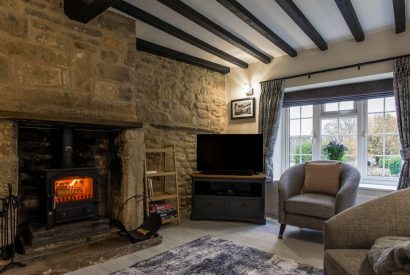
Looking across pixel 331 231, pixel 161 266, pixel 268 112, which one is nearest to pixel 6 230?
pixel 161 266

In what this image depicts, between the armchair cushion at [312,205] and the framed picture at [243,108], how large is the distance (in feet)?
5.59

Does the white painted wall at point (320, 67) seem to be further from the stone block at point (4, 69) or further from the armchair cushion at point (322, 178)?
the stone block at point (4, 69)

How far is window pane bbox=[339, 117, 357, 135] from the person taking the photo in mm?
3893

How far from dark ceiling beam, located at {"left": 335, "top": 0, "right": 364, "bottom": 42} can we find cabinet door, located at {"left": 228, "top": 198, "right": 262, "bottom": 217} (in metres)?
2.37

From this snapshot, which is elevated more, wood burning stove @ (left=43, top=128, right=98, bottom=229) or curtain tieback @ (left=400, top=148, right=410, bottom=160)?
curtain tieback @ (left=400, top=148, right=410, bottom=160)

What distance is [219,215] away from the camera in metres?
3.79

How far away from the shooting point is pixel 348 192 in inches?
110

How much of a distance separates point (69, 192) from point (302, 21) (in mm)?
2937

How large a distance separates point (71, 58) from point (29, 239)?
1644 millimetres

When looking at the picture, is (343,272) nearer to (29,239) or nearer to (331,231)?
(331,231)

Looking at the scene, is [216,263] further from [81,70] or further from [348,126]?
[348,126]

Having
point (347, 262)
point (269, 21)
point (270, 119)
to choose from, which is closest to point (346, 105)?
point (270, 119)

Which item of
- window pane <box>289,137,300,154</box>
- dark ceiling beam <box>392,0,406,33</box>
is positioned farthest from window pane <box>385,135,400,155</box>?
dark ceiling beam <box>392,0,406,33</box>

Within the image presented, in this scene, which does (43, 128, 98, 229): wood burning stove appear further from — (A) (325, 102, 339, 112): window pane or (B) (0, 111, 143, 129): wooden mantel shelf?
(A) (325, 102, 339, 112): window pane
